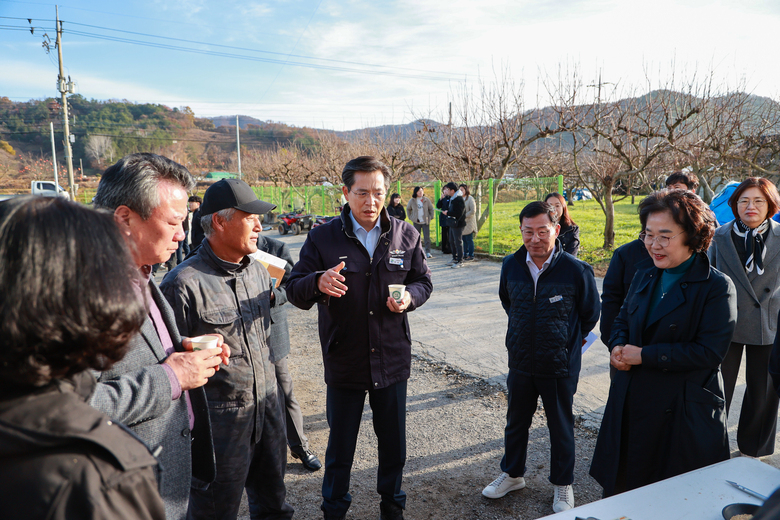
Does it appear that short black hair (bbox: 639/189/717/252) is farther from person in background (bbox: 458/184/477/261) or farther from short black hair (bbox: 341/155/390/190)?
person in background (bbox: 458/184/477/261)

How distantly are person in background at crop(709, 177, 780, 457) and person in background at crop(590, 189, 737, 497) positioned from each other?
4.32 feet

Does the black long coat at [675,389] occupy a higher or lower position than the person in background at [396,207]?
lower

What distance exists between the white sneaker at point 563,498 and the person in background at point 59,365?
2641 millimetres

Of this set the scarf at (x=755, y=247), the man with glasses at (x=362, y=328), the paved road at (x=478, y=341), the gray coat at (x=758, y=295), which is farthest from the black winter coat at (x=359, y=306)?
the scarf at (x=755, y=247)

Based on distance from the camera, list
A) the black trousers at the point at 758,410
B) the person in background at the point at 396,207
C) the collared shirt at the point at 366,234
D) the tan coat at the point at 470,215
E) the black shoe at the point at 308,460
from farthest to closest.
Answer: the person in background at the point at 396,207 < the tan coat at the point at 470,215 < the black shoe at the point at 308,460 < the black trousers at the point at 758,410 < the collared shirt at the point at 366,234

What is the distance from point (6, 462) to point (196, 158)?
89.5m

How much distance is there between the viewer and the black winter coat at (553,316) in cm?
294

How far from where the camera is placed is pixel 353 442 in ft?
9.24

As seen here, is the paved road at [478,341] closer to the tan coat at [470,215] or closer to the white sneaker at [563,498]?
the white sneaker at [563,498]

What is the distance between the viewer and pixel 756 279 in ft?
11.3

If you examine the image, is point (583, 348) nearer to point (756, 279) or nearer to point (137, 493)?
point (756, 279)

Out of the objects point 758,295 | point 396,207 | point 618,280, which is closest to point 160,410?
point 618,280

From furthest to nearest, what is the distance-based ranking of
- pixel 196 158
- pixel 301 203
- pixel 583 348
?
pixel 196 158 < pixel 301 203 < pixel 583 348

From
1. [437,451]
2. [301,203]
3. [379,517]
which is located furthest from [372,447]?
[301,203]
